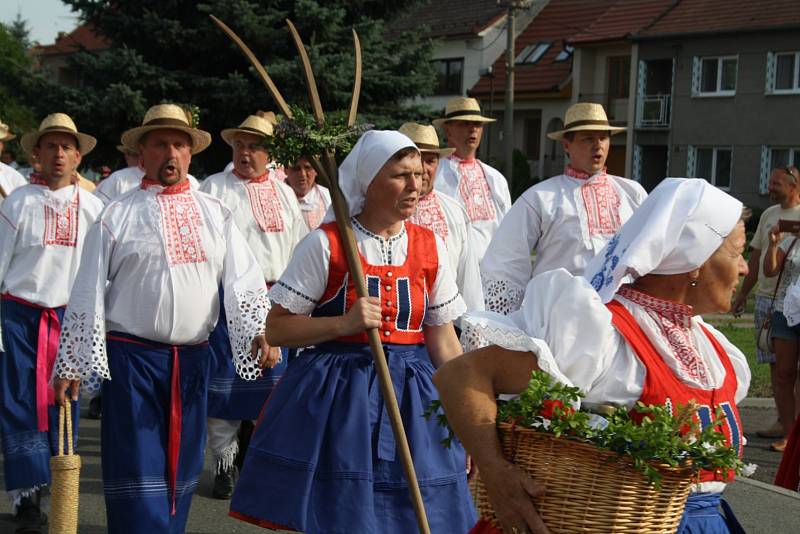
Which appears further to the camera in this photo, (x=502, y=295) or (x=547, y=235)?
(x=547, y=235)

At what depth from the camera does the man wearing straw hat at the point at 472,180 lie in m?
9.26

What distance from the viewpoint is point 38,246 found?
706 cm

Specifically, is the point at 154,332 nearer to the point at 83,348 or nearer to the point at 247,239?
the point at 83,348

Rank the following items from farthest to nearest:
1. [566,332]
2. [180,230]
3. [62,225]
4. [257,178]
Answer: [257,178]
[62,225]
[180,230]
[566,332]

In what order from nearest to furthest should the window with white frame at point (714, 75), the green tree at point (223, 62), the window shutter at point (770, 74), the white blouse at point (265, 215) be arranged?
the white blouse at point (265, 215) < the green tree at point (223, 62) < the window shutter at point (770, 74) < the window with white frame at point (714, 75)

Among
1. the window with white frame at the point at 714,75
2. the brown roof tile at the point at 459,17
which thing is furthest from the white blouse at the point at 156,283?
the brown roof tile at the point at 459,17

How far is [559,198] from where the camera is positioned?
7.41 m

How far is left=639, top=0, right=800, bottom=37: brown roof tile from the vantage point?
35312mm

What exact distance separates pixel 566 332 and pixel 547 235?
4459mm

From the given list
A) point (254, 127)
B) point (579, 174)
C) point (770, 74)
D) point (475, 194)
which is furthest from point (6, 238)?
point (770, 74)

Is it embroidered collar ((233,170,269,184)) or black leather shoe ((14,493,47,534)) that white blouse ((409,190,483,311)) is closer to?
embroidered collar ((233,170,269,184))

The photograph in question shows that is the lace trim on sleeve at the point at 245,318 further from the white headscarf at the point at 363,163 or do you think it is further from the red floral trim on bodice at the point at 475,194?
the red floral trim on bodice at the point at 475,194

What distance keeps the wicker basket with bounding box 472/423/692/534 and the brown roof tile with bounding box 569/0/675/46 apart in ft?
127

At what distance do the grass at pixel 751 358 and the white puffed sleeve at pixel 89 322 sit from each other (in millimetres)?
6340
